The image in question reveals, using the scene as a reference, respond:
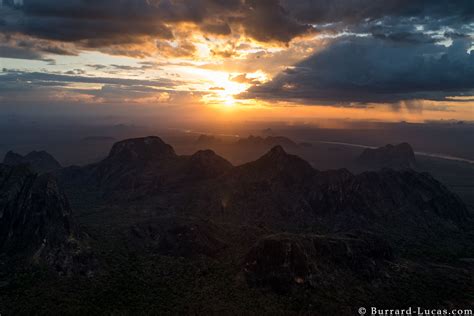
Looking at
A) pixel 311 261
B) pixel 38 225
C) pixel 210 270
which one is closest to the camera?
pixel 311 261

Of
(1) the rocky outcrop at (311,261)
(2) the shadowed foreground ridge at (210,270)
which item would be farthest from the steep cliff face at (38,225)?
(1) the rocky outcrop at (311,261)

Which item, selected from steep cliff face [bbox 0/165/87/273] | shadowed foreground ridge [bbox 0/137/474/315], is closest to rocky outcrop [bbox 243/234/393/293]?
shadowed foreground ridge [bbox 0/137/474/315]

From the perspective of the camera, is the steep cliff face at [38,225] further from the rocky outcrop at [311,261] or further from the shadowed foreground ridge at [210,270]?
the rocky outcrop at [311,261]

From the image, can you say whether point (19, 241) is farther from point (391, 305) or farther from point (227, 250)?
point (391, 305)

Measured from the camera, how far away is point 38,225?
150125 mm

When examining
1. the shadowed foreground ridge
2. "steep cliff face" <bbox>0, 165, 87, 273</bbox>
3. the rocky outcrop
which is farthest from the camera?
"steep cliff face" <bbox>0, 165, 87, 273</bbox>

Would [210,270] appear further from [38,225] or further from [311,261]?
[38,225]

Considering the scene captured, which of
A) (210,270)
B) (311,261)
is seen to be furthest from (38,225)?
(311,261)

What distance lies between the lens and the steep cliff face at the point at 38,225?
5586 inches

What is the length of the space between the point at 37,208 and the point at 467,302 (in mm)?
172808

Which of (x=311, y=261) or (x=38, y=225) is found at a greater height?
(x=38, y=225)

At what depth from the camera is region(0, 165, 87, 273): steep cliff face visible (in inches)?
5586

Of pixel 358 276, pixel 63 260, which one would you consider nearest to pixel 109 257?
pixel 63 260

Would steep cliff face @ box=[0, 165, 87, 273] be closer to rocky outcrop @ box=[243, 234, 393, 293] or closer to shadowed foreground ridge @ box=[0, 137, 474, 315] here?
shadowed foreground ridge @ box=[0, 137, 474, 315]
